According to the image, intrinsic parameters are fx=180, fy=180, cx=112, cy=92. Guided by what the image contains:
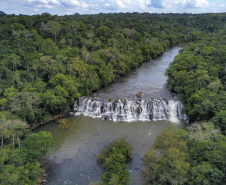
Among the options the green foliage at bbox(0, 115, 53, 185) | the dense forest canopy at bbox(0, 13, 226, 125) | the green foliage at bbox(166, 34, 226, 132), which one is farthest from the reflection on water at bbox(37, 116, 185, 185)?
the dense forest canopy at bbox(0, 13, 226, 125)

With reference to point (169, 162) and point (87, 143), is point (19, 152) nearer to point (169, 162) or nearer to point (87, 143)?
point (87, 143)

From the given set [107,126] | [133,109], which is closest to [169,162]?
[107,126]

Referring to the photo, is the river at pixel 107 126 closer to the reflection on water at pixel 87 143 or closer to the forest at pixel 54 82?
the reflection on water at pixel 87 143

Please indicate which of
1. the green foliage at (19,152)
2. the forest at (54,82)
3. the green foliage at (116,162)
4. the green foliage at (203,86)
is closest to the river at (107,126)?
the green foliage at (116,162)

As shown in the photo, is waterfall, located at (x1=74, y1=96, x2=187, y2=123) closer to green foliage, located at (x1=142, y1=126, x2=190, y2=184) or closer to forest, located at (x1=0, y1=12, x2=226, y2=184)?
forest, located at (x1=0, y1=12, x2=226, y2=184)

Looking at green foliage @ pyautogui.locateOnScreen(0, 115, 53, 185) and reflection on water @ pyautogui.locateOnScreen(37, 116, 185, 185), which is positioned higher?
green foliage @ pyautogui.locateOnScreen(0, 115, 53, 185)

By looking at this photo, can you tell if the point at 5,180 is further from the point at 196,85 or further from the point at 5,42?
the point at 5,42

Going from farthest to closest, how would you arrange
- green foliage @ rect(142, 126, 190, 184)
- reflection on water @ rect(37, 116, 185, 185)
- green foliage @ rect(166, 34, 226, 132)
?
green foliage @ rect(166, 34, 226, 132) < reflection on water @ rect(37, 116, 185, 185) < green foliage @ rect(142, 126, 190, 184)
